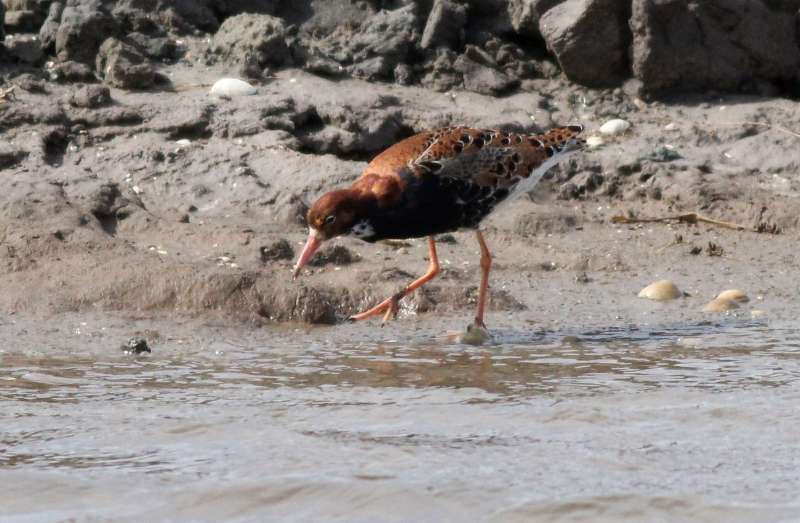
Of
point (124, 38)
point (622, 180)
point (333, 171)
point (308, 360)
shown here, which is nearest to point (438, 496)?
point (308, 360)

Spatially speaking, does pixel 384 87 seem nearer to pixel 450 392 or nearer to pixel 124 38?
pixel 124 38

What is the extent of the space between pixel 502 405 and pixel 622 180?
3.81 m

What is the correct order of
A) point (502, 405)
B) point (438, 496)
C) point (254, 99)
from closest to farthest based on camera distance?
point (438, 496), point (502, 405), point (254, 99)

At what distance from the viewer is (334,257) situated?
7914 millimetres

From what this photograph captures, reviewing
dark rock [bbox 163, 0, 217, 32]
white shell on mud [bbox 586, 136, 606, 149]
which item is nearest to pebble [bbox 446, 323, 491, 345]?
white shell on mud [bbox 586, 136, 606, 149]

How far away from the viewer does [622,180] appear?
9195mm

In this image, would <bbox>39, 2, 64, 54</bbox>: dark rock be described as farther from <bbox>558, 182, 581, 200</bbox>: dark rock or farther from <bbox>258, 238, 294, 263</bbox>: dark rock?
<bbox>558, 182, 581, 200</bbox>: dark rock

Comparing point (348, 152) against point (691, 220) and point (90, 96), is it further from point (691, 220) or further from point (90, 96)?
point (691, 220)

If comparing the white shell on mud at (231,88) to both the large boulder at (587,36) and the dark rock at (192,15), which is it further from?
the large boulder at (587,36)

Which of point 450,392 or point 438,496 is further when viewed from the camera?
point 450,392

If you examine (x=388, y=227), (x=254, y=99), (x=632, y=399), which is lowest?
(x=632, y=399)

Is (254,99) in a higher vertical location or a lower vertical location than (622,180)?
higher

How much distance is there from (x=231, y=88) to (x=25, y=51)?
1.41 m

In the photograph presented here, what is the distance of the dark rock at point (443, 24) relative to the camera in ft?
31.9
